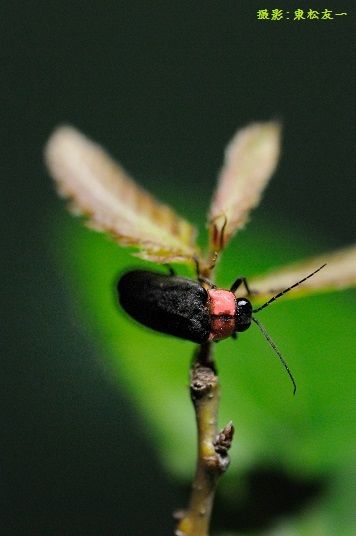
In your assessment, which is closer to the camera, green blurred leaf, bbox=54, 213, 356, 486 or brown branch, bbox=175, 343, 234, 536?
brown branch, bbox=175, 343, 234, 536

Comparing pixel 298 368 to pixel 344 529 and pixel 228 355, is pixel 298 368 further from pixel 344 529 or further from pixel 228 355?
pixel 344 529

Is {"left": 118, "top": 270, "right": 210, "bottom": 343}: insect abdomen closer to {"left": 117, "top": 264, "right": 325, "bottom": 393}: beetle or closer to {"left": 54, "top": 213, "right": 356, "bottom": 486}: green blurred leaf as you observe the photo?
{"left": 117, "top": 264, "right": 325, "bottom": 393}: beetle

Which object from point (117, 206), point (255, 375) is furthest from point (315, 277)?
point (255, 375)

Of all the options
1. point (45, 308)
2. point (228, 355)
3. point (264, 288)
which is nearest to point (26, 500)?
point (45, 308)

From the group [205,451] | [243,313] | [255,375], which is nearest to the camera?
[205,451]

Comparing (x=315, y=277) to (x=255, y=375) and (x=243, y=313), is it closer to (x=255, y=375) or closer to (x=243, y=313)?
(x=243, y=313)

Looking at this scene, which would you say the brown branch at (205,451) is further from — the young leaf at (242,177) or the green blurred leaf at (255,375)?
the green blurred leaf at (255,375)

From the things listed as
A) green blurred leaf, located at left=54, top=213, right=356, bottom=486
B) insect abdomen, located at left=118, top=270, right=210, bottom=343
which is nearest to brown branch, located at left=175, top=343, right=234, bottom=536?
insect abdomen, located at left=118, top=270, right=210, bottom=343
